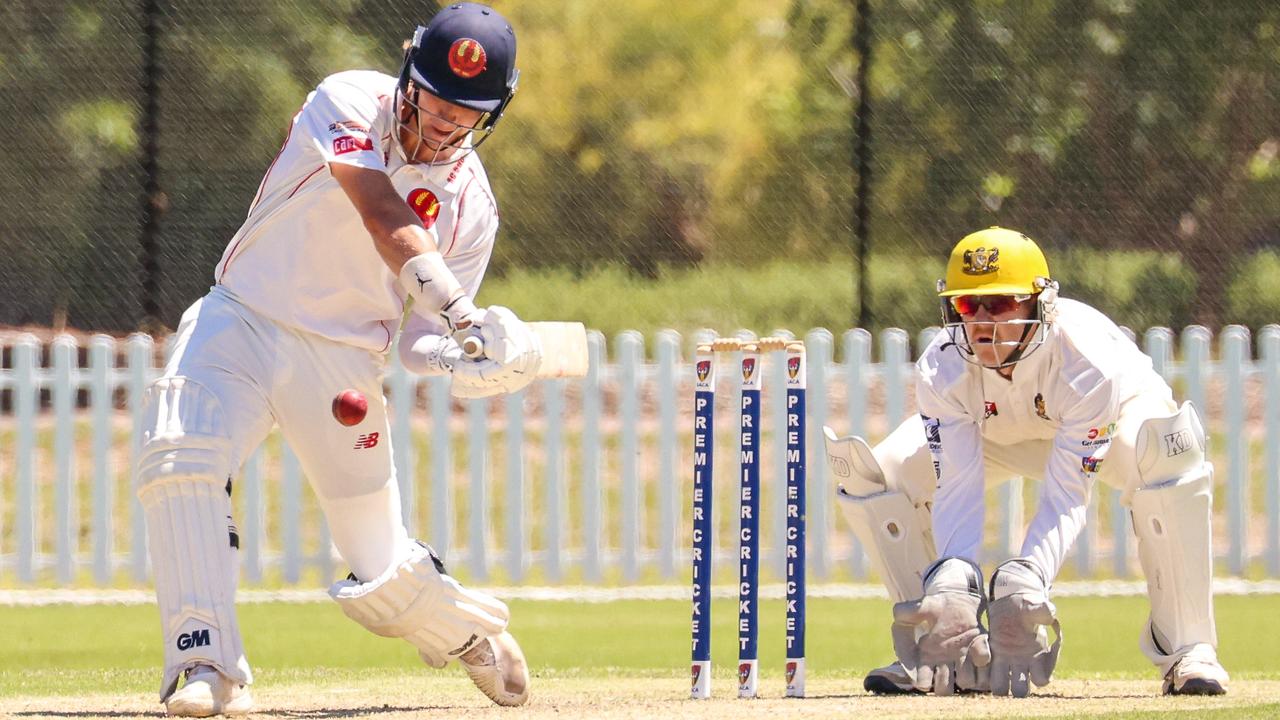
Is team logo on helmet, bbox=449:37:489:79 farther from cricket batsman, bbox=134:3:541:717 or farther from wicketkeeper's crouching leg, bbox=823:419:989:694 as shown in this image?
wicketkeeper's crouching leg, bbox=823:419:989:694

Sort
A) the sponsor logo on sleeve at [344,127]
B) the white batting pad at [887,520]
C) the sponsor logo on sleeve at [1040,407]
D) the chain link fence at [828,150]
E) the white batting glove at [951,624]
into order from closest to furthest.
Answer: the sponsor logo on sleeve at [344,127] < the white batting glove at [951,624] < the sponsor logo on sleeve at [1040,407] < the white batting pad at [887,520] < the chain link fence at [828,150]

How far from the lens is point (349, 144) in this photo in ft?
15.7

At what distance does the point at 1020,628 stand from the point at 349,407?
5.75ft

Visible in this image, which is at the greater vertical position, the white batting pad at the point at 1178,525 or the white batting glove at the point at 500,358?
the white batting glove at the point at 500,358

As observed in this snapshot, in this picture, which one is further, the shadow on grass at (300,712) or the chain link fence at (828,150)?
the chain link fence at (828,150)

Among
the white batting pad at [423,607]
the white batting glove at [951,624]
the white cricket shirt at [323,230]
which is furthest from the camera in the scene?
the white batting glove at [951,624]

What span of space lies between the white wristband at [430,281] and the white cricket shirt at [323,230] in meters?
0.32

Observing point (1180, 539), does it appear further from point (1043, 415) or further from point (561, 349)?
point (561, 349)

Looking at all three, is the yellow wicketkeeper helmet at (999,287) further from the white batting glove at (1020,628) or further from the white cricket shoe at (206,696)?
the white cricket shoe at (206,696)

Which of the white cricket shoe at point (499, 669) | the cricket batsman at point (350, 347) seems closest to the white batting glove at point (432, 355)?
the cricket batsman at point (350, 347)

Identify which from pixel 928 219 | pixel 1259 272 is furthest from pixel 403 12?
pixel 1259 272

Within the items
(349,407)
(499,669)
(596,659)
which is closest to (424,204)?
(349,407)

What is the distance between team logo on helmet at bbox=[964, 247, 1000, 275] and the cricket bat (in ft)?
3.94

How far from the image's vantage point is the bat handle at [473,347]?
15.1ft
